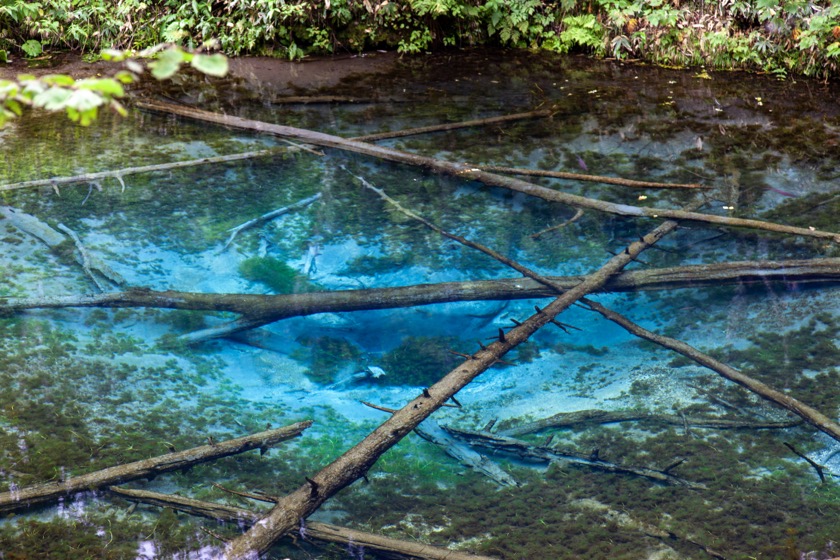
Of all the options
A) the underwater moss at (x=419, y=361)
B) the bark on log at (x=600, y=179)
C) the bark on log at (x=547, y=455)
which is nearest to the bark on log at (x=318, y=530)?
the bark on log at (x=547, y=455)

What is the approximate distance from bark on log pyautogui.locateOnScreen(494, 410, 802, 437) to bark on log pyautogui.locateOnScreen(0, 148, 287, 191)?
14.0 feet

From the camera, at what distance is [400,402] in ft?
14.0

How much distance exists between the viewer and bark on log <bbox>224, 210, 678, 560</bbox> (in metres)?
2.98

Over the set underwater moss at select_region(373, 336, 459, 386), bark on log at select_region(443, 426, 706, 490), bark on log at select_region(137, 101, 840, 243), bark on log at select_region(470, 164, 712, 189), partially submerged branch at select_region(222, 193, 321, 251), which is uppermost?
bark on log at select_region(470, 164, 712, 189)

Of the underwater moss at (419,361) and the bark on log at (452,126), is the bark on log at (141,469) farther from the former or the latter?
the bark on log at (452,126)

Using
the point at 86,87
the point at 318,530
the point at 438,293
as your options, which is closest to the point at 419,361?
the point at 438,293

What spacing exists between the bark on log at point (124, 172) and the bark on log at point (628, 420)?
4261mm

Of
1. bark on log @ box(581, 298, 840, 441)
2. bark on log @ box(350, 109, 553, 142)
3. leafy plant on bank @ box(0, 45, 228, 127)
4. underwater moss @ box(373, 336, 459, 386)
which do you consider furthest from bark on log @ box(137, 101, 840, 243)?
leafy plant on bank @ box(0, 45, 228, 127)

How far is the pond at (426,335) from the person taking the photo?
3.33 metres

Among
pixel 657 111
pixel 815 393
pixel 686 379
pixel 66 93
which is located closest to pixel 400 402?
pixel 686 379

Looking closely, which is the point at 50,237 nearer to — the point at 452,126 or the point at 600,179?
the point at 452,126

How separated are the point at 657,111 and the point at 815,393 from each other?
5190mm

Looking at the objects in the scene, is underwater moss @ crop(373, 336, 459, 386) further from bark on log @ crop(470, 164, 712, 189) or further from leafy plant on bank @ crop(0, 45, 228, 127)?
leafy plant on bank @ crop(0, 45, 228, 127)

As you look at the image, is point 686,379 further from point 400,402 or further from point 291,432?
point 291,432
